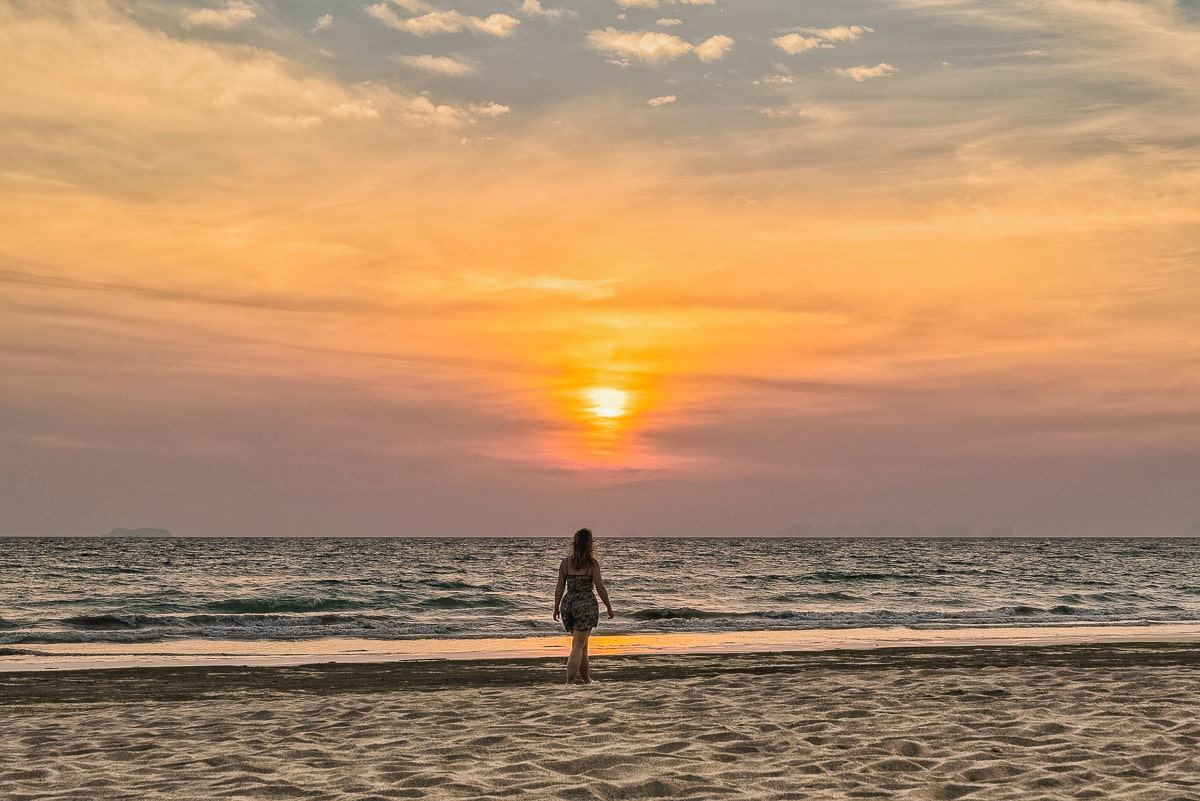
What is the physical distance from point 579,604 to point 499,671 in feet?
13.0

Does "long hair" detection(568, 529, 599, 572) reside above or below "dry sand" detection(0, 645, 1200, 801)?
above

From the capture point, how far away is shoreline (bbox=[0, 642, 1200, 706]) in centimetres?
1349

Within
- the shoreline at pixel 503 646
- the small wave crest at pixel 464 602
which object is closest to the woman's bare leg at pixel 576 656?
the shoreline at pixel 503 646

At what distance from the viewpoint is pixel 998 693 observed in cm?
1116

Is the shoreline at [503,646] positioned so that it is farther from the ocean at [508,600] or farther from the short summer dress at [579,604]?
the short summer dress at [579,604]

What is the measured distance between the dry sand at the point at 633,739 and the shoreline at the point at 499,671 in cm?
17

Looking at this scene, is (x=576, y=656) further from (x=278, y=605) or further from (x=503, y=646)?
(x=278, y=605)

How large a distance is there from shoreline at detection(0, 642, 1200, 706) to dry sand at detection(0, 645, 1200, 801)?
0.17m

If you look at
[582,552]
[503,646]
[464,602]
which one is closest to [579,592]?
[582,552]

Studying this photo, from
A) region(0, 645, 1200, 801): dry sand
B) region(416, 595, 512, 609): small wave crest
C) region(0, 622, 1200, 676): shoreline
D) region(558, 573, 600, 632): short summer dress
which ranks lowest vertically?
region(416, 595, 512, 609): small wave crest

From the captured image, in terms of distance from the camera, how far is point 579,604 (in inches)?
497

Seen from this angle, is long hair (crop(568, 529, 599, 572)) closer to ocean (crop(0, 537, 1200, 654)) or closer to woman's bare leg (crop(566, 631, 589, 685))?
woman's bare leg (crop(566, 631, 589, 685))

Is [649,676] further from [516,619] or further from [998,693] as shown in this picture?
[516,619]

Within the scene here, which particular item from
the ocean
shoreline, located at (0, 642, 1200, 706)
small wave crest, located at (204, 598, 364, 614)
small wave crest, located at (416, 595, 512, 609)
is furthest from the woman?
small wave crest, located at (204, 598, 364, 614)
